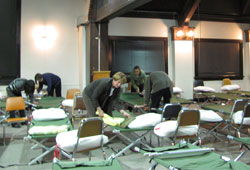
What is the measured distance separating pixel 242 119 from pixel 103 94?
2008 millimetres

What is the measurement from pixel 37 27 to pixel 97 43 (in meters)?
2.00

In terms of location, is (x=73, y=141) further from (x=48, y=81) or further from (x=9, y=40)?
(x=9, y=40)

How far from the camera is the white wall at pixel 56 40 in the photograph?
827 centimetres

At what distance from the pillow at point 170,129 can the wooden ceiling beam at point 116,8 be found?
8.75 ft

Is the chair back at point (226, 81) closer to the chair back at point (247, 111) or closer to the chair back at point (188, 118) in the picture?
the chair back at point (247, 111)

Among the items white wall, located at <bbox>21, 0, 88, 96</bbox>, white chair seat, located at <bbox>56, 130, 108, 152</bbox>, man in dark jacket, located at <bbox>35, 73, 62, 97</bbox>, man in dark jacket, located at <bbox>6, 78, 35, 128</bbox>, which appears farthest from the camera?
white wall, located at <bbox>21, 0, 88, 96</bbox>

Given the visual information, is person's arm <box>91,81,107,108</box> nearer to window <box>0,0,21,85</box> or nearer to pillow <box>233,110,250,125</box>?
pillow <box>233,110,250,125</box>

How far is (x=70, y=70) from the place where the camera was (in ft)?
28.7

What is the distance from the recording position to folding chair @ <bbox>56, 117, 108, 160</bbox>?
9.32 ft

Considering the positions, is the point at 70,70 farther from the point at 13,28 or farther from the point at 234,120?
the point at 234,120

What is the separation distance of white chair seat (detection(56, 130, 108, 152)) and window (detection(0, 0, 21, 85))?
228 inches

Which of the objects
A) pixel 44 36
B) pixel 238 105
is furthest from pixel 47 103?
pixel 238 105

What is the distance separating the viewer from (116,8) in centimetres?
620

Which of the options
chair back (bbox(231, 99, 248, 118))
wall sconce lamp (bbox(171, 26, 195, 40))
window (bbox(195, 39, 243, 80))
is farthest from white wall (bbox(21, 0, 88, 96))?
chair back (bbox(231, 99, 248, 118))
